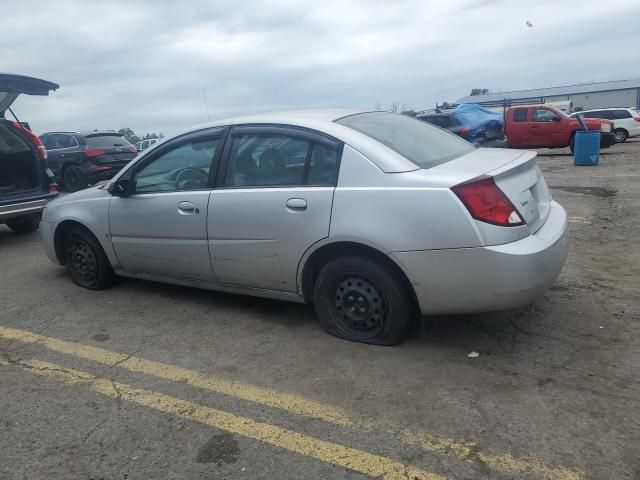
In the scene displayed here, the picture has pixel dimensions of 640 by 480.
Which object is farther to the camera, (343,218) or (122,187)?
(122,187)

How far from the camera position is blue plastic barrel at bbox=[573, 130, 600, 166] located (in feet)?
43.7

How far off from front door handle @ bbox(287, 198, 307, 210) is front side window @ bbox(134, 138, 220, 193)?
83 cm

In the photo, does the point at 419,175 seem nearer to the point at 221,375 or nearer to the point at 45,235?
the point at 221,375

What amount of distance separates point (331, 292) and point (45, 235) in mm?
3252

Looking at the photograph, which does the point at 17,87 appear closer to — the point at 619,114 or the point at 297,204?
the point at 297,204

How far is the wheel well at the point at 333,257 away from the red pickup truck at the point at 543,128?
1642 centimetres

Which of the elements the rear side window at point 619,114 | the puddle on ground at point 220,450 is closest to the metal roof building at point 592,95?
the rear side window at point 619,114

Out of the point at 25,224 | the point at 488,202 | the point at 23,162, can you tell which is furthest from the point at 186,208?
the point at 25,224

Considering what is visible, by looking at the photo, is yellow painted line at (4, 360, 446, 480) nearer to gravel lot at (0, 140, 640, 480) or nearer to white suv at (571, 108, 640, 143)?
gravel lot at (0, 140, 640, 480)

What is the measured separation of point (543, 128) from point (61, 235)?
16604 millimetres

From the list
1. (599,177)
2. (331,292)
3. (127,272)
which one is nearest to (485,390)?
(331,292)

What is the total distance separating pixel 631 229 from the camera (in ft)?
20.5

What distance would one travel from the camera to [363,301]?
11.4ft

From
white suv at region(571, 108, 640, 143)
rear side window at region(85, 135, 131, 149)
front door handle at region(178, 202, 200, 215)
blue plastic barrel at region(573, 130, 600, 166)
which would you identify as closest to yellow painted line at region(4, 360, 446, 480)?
front door handle at region(178, 202, 200, 215)
